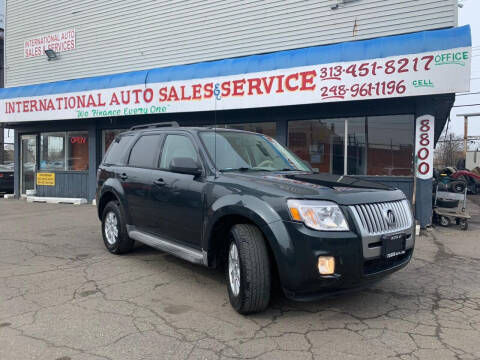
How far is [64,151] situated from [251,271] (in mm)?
12731

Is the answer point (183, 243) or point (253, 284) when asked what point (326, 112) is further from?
point (253, 284)

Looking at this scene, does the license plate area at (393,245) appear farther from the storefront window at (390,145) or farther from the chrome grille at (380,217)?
the storefront window at (390,145)

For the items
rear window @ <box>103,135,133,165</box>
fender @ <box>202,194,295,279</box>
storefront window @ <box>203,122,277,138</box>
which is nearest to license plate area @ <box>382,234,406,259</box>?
fender @ <box>202,194,295,279</box>

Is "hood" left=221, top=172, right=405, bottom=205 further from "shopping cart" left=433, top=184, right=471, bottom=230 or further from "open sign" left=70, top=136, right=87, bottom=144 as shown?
"open sign" left=70, top=136, right=87, bottom=144

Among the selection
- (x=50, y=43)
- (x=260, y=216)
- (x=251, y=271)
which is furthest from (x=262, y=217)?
(x=50, y=43)

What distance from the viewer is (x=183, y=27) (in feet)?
39.8

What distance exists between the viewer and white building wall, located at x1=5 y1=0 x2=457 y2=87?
9336 millimetres

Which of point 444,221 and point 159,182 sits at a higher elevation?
point 159,182

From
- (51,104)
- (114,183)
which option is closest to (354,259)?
(114,183)

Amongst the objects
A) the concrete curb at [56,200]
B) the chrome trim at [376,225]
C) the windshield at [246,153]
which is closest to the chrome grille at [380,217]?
the chrome trim at [376,225]

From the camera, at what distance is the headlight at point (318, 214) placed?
3352mm

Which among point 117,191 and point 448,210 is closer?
point 117,191

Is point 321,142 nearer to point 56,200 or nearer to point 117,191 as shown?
point 117,191

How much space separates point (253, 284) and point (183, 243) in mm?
1356
